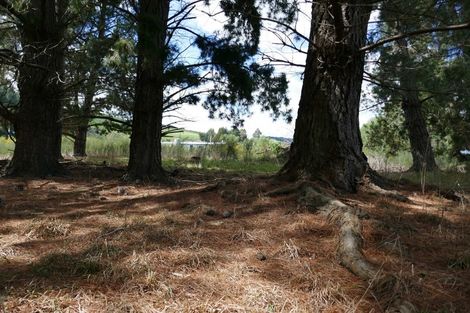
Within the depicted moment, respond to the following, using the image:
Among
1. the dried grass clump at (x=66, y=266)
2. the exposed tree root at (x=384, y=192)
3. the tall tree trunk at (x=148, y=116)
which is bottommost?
the dried grass clump at (x=66, y=266)

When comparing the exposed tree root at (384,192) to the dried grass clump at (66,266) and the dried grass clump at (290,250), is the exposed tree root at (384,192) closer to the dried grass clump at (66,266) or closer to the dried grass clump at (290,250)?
the dried grass clump at (290,250)

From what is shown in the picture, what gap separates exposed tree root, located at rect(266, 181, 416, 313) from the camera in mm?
1709

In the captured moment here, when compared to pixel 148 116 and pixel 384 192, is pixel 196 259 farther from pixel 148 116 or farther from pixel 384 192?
pixel 148 116

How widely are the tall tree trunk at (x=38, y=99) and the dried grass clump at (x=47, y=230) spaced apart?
9.79ft

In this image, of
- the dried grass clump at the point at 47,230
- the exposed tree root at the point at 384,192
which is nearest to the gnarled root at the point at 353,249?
the exposed tree root at the point at 384,192

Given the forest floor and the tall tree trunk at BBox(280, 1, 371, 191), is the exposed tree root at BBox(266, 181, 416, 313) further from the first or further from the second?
the tall tree trunk at BBox(280, 1, 371, 191)

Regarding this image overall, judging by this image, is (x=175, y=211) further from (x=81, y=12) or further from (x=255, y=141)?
(x=255, y=141)

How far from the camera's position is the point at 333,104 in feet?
11.9

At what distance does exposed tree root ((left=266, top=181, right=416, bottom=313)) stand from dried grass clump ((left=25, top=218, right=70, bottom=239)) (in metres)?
1.67

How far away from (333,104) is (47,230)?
259 cm

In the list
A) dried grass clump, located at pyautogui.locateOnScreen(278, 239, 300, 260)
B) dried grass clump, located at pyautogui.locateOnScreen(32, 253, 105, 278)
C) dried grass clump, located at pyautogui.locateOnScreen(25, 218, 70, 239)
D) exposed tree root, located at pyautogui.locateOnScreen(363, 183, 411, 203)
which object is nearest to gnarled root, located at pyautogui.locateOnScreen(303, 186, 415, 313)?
dried grass clump, located at pyautogui.locateOnScreen(278, 239, 300, 260)

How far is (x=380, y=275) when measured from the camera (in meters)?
1.85

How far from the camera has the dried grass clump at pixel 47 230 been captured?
262cm

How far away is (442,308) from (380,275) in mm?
290
